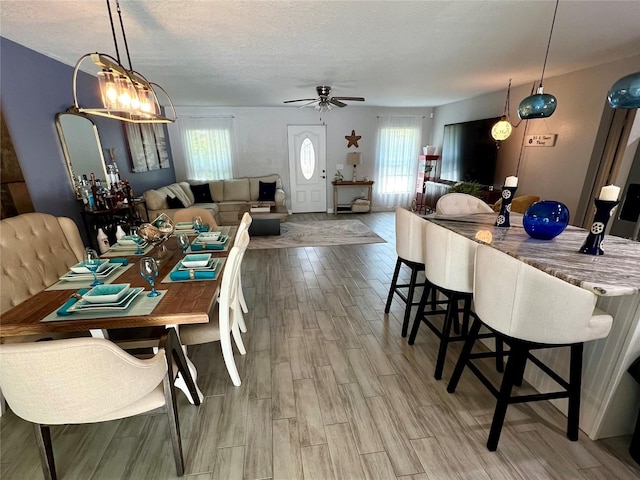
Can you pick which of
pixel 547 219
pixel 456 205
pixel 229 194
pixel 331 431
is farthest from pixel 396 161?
pixel 331 431

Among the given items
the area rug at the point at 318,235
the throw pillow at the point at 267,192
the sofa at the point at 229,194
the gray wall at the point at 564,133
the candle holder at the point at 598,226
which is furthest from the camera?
the throw pillow at the point at 267,192

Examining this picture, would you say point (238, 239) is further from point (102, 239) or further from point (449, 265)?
point (102, 239)

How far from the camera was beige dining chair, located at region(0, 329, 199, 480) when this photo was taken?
86cm

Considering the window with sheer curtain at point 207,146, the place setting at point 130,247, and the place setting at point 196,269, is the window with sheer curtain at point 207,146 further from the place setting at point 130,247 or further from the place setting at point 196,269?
the place setting at point 196,269

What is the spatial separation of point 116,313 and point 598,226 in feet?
7.92

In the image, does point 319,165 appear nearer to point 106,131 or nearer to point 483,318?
point 106,131

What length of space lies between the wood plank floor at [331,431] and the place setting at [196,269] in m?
0.78

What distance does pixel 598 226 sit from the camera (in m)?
1.45

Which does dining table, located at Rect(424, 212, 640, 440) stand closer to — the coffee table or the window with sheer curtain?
the coffee table

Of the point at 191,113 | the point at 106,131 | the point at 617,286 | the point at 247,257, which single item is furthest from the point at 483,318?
the point at 191,113

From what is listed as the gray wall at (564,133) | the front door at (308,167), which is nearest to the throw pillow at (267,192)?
the front door at (308,167)

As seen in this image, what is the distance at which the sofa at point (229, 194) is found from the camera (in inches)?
223

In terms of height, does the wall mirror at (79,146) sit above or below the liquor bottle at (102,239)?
above

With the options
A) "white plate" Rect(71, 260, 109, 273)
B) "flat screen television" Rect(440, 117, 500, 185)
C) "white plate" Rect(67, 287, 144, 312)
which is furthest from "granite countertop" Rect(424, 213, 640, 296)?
"flat screen television" Rect(440, 117, 500, 185)
